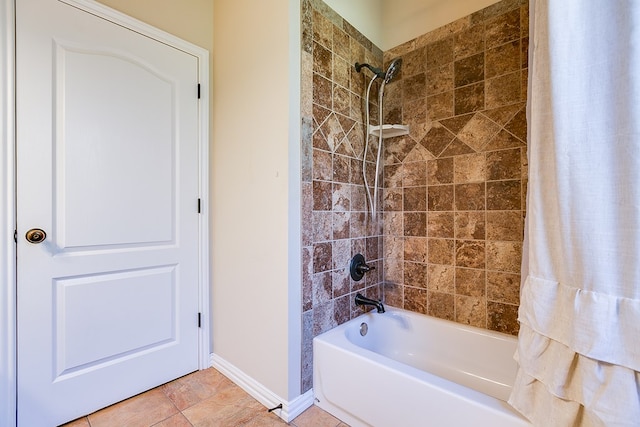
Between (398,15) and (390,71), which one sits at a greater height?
(398,15)

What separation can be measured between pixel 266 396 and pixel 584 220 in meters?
1.59

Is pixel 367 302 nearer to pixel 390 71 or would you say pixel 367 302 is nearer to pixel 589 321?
pixel 589 321

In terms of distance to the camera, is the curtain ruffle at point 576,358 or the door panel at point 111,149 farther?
the door panel at point 111,149

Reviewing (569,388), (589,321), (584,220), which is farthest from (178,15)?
(569,388)

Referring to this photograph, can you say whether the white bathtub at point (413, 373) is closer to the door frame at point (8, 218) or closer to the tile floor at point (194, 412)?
the tile floor at point (194, 412)

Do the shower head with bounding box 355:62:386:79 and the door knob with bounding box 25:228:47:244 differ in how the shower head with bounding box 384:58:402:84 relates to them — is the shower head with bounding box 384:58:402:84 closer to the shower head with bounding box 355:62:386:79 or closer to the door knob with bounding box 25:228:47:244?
the shower head with bounding box 355:62:386:79

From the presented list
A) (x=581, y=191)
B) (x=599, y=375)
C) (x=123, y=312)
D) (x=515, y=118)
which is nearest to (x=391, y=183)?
(x=515, y=118)

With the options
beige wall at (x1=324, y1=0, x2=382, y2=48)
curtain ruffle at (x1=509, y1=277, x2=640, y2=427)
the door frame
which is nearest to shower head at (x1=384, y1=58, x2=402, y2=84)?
beige wall at (x1=324, y1=0, x2=382, y2=48)

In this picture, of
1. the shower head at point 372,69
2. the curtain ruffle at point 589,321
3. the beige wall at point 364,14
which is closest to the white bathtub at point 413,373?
the curtain ruffle at point 589,321

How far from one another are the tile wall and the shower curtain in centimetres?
74

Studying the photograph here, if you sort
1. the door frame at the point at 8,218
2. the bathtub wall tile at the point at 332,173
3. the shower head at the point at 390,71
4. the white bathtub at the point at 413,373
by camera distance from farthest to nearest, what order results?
the shower head at the point at 390,71, the bathtub wall tile at the point at 332,173, the door frame at the point at 8,218, the white bathtub at the point at 413,373

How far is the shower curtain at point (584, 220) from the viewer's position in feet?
2.52

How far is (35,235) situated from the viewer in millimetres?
1321

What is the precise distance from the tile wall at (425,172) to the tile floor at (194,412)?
193 mm
